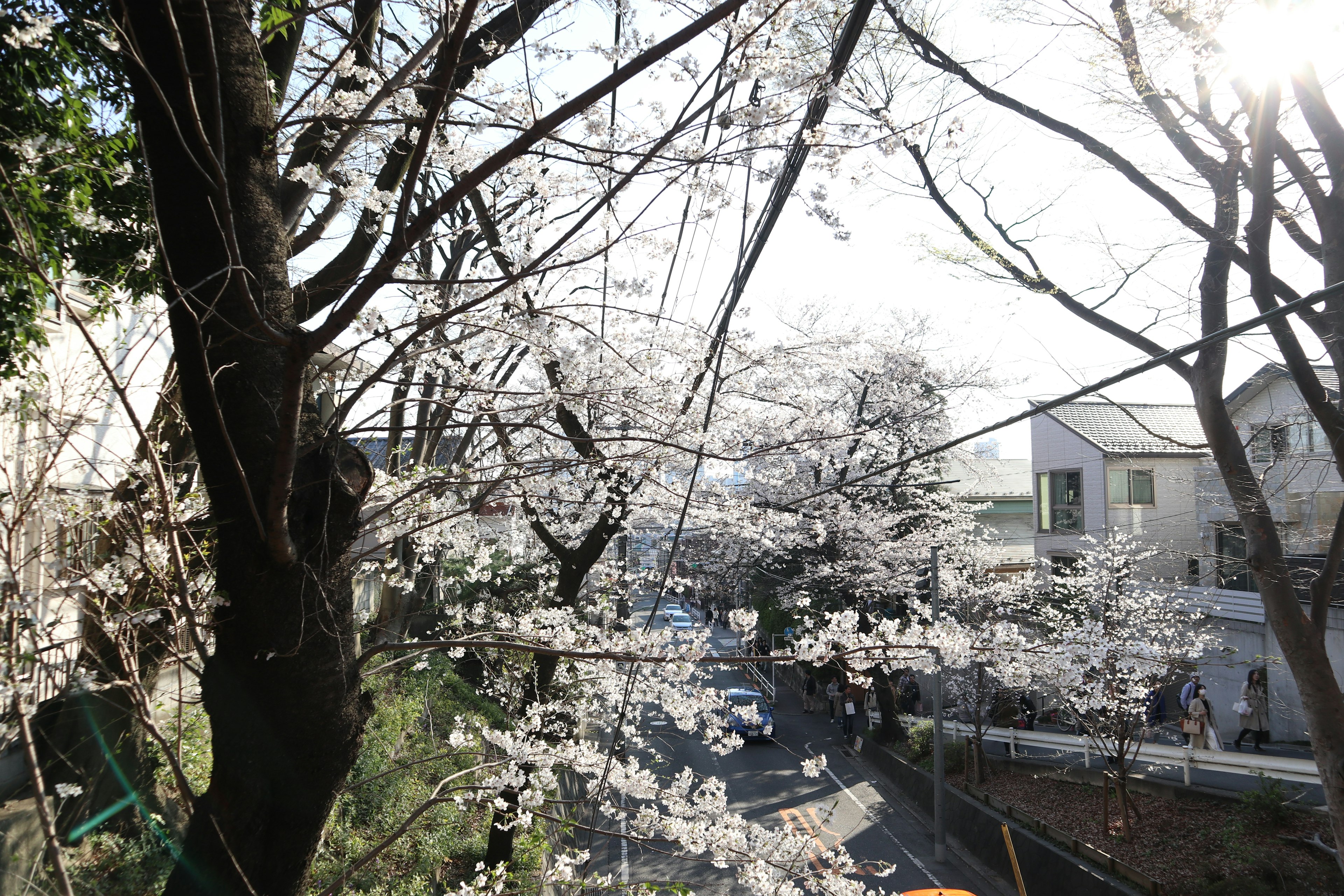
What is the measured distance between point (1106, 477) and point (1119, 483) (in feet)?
1.55

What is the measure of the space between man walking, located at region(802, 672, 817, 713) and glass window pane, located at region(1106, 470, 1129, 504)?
11.2 meters

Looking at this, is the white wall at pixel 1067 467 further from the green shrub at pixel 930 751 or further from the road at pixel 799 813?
the road at pixel 799 813

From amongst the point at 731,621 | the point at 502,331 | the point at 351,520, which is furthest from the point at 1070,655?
the point at 351,520

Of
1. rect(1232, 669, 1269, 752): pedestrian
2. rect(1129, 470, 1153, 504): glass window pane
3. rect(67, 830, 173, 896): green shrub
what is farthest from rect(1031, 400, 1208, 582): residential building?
rect(67, 830, 173, 896): green shrub

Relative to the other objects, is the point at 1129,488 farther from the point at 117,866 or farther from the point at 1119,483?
the point at 117,866

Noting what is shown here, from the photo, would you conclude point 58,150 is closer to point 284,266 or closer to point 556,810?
point 284,266

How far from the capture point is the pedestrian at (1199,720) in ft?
42.7

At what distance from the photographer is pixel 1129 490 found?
22828 millimetres

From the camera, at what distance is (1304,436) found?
56.9ft

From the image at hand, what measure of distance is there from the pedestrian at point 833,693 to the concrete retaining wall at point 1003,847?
4204 millimetres

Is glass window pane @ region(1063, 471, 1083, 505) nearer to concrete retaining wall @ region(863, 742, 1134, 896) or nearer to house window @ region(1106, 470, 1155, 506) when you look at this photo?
house window @ region(1106, 470, 1155, 506)

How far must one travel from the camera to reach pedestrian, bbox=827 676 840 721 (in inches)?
816

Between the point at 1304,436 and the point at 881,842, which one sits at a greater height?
the point at 1304,436

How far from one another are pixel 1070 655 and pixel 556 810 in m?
7.60
